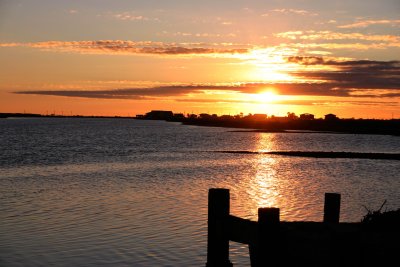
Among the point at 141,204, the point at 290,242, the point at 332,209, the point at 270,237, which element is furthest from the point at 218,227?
the point at 141,204

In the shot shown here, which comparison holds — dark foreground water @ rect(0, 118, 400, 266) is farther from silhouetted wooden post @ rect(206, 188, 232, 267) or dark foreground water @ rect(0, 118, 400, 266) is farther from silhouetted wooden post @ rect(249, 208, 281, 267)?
silhouetted wooden post @ rect(249, 208, 281, 267)

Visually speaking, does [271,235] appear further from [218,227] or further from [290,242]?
[218,227]

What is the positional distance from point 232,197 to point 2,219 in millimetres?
12952

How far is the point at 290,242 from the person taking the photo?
26.3 ft

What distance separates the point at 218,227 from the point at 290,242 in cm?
142

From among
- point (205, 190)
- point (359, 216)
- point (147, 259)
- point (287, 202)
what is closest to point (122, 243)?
→ point (147, 259)

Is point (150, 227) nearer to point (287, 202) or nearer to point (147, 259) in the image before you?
point (147, 259)

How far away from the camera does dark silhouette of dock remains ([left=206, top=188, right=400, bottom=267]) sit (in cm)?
684

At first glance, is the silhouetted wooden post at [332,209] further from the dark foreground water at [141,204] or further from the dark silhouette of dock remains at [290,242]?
the dark foreground water at [141,204]

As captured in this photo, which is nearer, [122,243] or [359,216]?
[122,243]

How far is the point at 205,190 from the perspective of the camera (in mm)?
34344

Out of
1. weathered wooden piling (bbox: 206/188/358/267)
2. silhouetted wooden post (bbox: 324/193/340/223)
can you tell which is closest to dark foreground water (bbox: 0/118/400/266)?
silhouetted wooden post (bbox: 324/193/340/223)

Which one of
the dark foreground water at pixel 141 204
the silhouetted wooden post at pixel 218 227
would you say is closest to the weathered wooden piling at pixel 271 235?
the silhouetted wooden post at pixel 218 227

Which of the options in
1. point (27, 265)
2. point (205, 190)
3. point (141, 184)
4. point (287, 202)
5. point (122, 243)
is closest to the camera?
point (27, 265)
